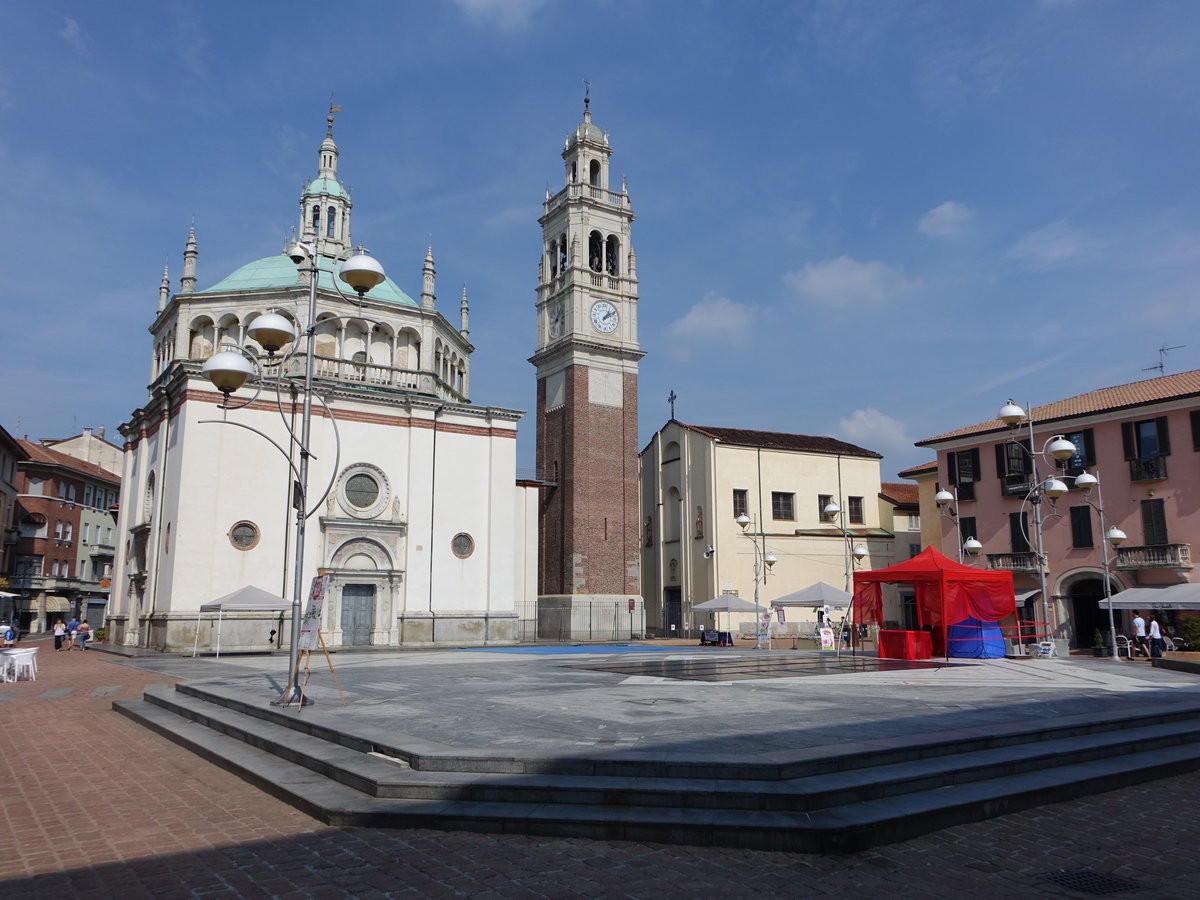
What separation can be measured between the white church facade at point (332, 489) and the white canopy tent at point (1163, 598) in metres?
23.5

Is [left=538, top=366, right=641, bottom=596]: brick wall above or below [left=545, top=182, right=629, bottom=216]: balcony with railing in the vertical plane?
below

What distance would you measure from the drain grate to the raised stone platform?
115 centimetres

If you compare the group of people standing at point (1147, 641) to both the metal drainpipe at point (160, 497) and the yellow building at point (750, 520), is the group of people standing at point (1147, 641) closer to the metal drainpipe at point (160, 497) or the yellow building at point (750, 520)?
the yellow building at point (750, 520)

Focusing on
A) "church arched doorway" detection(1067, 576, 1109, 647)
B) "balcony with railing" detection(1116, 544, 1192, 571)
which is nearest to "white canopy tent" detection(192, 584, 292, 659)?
"church arched doorway" detection(1067, 576, 1109, 647)

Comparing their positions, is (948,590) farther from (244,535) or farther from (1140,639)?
(244,535)

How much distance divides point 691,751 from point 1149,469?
3361 cm

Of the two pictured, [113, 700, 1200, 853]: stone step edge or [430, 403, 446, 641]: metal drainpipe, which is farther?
[430, 403, 446, 641]: metal drainpipe

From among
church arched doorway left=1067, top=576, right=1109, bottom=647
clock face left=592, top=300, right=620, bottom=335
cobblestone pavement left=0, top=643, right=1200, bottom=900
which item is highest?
clock face left=592, top=300, right=620, bottom=335

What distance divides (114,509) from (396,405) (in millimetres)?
40844

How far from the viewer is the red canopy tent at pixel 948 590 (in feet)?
80.2

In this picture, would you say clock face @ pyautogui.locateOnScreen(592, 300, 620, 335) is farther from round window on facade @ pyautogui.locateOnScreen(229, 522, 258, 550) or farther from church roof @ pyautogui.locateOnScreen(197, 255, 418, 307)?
round window on facade @ pyautogui.locateOnScreen(229, 522, 258, 550)

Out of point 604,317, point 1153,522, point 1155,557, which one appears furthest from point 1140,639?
point 604,317

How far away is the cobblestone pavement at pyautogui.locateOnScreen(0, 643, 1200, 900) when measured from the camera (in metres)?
5.85

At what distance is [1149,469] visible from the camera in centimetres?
3462
